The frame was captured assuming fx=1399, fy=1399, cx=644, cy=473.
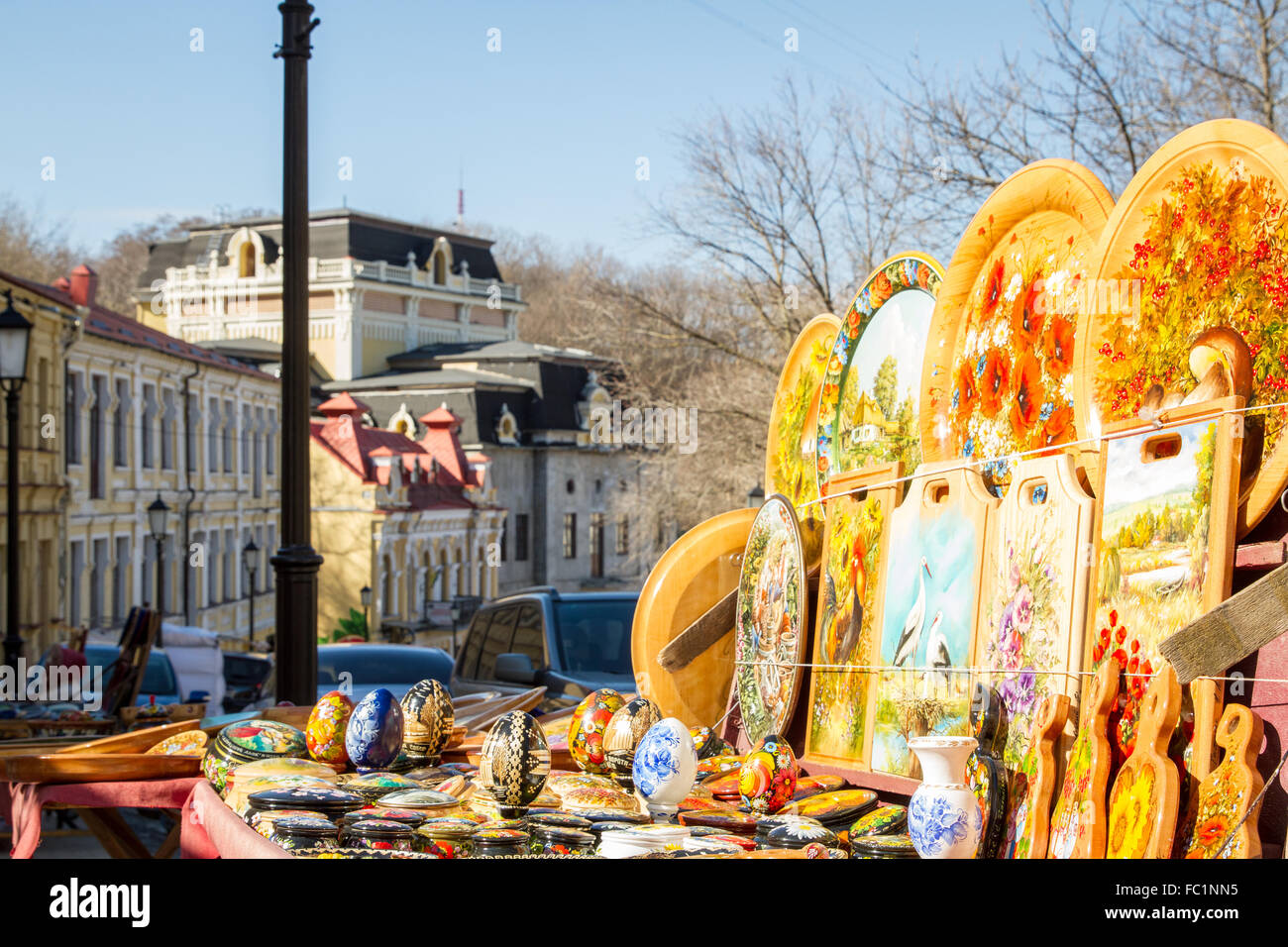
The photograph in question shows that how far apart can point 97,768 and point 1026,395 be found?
2850 millimetres

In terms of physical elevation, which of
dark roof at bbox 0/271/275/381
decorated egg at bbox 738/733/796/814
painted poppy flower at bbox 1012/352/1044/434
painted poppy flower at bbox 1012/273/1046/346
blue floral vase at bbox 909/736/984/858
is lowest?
decorated egg at bbox 738/733/796/814

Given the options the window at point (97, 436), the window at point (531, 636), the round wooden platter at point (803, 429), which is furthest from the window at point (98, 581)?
the round wooden platter at point (803, 429)

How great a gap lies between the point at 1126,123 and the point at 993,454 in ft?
40.2

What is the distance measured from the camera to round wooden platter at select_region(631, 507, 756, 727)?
479 cm

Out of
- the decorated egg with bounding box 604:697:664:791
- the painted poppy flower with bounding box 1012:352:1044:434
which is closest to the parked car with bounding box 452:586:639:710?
the decorated egg with bounding box 604:697:664:791

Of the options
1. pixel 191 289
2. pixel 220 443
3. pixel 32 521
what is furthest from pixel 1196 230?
pixel 191 289

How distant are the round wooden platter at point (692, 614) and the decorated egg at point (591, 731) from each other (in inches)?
27.1

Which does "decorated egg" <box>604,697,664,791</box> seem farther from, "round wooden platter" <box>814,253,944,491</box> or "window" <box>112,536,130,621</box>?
"window" <box>112,536,130,621</box>

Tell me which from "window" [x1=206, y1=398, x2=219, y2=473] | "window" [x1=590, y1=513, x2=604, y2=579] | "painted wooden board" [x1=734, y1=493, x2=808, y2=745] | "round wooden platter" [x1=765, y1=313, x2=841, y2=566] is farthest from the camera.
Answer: "window" [x1=590, y1=513, x2=604, y2=579]

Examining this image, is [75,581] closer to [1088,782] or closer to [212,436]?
[212,436]

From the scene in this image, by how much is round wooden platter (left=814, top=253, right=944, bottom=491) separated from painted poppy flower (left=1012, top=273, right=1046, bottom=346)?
18.4 inches

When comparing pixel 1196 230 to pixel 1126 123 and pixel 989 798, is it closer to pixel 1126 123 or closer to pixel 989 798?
pixel 989 798

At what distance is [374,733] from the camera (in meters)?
3.89

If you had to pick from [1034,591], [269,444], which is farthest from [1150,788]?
[269,444]
